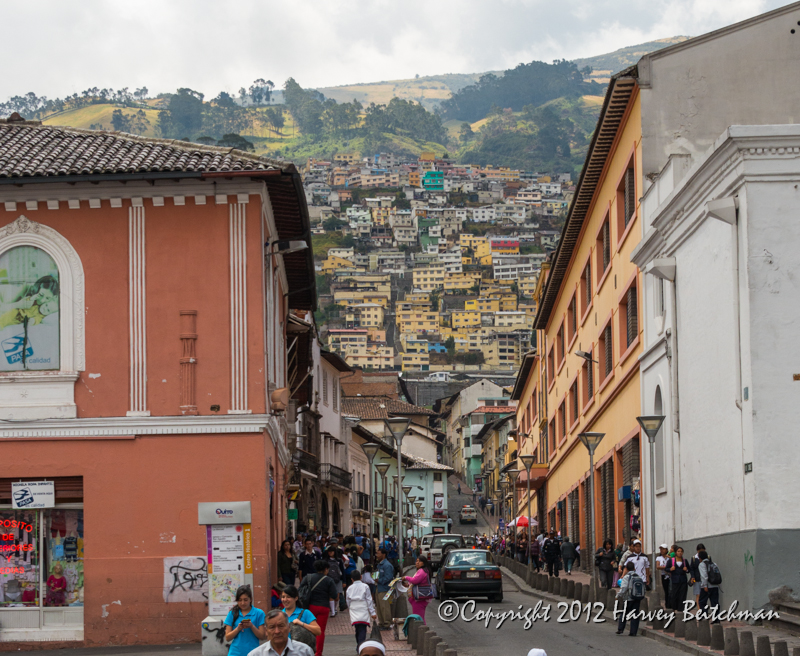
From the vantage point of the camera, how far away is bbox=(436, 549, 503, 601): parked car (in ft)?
92.4

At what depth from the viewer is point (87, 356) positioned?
803 inches

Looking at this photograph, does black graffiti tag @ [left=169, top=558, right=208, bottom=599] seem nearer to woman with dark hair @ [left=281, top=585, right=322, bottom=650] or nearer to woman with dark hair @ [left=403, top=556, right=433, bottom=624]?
woman with dark hair @ [left=403, top=556, right=433, bottom=624]

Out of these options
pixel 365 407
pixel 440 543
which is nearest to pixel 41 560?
pixel 440 543

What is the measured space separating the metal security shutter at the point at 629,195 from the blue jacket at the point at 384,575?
1178 centimetres

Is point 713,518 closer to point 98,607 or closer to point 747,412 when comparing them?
point 747,412

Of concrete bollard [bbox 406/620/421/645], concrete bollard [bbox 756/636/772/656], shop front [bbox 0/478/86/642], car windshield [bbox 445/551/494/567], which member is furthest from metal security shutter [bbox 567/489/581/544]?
concrete bollard [bbox 756/636/772/656]

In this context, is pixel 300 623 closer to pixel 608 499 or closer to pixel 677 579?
pixel 677 579

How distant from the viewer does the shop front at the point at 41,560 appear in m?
19.7

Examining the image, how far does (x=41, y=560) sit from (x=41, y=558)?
3 centimetres

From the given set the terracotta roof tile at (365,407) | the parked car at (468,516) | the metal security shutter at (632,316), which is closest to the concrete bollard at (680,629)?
the metal security shutter at (632,316)

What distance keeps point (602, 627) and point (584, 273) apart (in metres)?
20.3

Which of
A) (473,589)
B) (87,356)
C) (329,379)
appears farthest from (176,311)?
(329,379)

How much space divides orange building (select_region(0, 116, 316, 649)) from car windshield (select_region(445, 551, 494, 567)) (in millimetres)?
8754

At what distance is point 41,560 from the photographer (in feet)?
65.5
